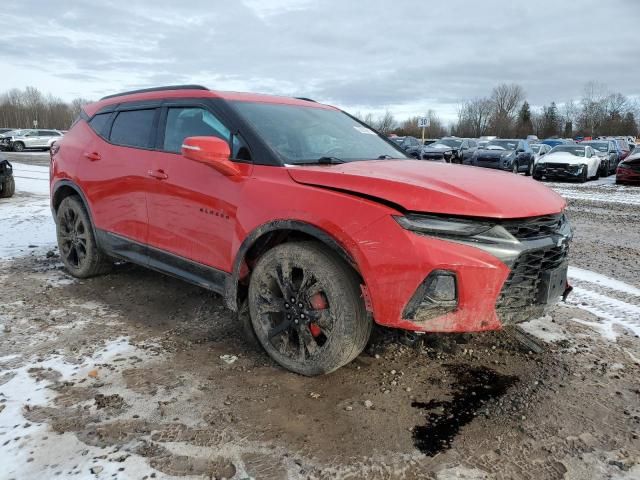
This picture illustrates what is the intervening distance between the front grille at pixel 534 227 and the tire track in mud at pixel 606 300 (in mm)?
1429

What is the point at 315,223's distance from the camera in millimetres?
2854

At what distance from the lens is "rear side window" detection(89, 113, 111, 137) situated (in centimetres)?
470

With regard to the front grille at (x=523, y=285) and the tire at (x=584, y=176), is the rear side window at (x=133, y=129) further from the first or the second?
the tire at (x=584, y=176)

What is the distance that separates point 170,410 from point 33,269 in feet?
11.7

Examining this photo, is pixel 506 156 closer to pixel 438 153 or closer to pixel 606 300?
pixel 438 153

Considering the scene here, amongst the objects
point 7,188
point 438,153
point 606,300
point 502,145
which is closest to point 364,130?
point 606,300

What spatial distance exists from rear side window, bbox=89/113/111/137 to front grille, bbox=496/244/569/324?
377 centimetres

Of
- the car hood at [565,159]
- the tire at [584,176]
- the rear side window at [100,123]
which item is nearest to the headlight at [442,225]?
the rear side window at [100,123]

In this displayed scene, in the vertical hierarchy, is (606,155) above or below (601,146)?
below

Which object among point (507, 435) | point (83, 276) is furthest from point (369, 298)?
point (83, 276)

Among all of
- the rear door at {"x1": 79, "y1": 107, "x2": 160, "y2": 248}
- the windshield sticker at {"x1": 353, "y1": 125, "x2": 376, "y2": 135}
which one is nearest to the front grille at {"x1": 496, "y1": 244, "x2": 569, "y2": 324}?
the windshield sticker at {"x1": 353, "y1": 125, "x2": 376, "y2": 135}

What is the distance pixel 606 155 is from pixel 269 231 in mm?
23398

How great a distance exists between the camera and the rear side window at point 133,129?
4.15m

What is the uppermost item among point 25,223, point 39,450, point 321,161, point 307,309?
point 321,161
